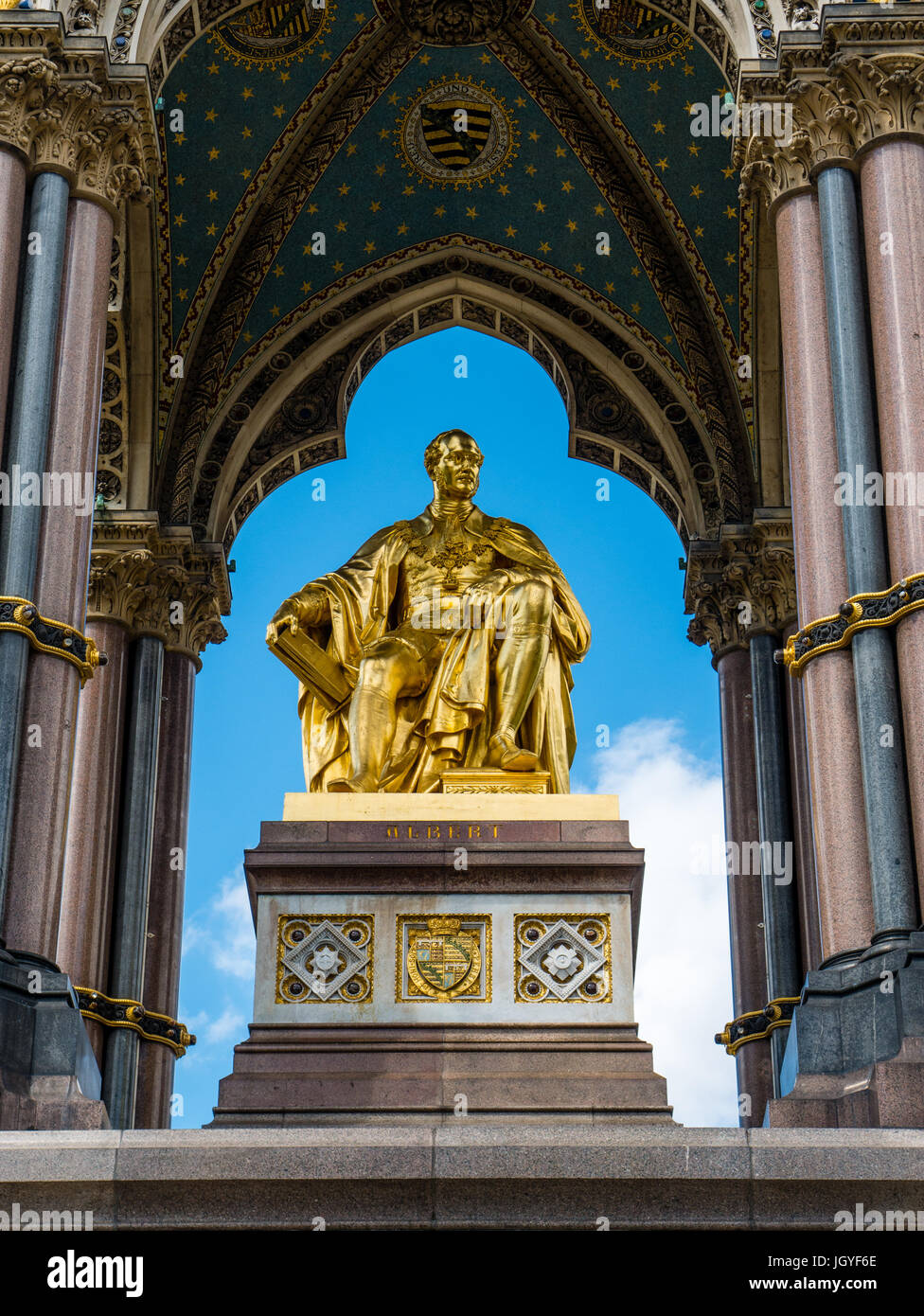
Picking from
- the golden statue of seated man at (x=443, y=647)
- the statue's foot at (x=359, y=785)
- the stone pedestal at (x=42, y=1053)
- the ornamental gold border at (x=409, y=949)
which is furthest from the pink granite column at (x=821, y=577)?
the stone pedestal at (x=42, y=1053)

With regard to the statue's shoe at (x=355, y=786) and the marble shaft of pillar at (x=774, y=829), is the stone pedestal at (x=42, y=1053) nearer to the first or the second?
the statue's shoe at (x=355, y=786)

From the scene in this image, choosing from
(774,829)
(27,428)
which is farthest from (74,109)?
(774,829)

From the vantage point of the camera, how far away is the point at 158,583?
1730 centimetres

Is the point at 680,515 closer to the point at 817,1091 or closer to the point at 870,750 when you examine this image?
the point at 870,750

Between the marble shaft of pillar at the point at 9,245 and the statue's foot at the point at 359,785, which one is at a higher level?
the marble shaft of pillar at the point at 9,245

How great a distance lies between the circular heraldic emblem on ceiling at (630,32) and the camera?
55.2ft

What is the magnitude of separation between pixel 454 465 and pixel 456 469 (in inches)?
1.2

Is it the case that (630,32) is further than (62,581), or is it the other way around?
(630,32)

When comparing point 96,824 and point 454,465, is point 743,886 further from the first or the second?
point 96,824

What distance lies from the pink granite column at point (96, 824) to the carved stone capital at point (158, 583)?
0.22 metres

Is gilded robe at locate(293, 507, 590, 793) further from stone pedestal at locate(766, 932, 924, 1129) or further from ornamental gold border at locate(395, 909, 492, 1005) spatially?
stone pedestal at locate(766, 932, 924, 1129)

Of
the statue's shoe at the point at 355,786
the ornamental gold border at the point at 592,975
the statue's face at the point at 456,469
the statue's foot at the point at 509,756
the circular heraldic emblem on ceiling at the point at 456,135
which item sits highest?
the circular heraldic emblem on ceiling at the point at 456,135

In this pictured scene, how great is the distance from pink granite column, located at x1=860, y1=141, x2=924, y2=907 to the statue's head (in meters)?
3.28
